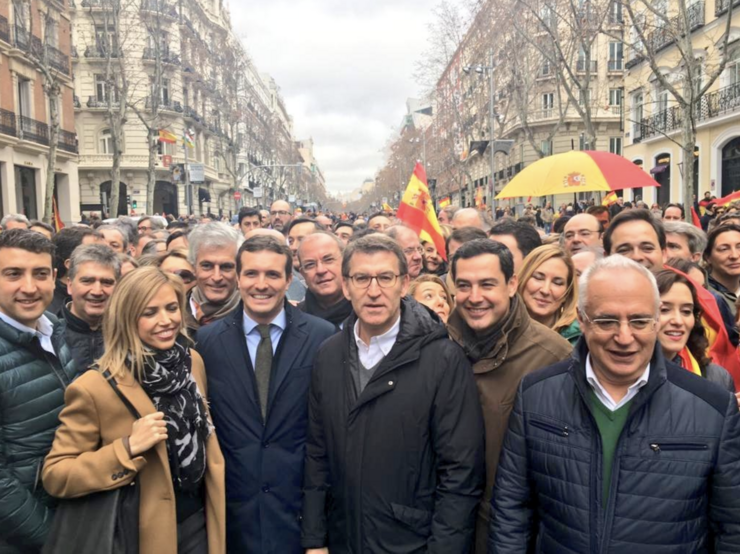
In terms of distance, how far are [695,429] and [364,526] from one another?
1434 mm

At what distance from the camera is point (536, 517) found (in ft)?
8.34

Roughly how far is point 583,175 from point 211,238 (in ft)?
15.6

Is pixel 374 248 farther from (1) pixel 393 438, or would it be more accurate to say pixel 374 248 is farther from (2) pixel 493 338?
(1) pixel 393 438

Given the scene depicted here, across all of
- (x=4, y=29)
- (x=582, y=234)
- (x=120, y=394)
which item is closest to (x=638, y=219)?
(x=582, y=234)

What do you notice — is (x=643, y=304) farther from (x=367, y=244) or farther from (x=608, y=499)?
(x=367, y=244)

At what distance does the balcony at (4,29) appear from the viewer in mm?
23431

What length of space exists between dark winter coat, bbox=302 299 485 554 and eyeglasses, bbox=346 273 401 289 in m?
0.22

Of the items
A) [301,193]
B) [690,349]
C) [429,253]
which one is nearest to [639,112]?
[429,253]

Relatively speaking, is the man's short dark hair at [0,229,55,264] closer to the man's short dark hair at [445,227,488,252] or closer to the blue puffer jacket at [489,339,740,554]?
the blue puffer jacket at [489,339,740,554]

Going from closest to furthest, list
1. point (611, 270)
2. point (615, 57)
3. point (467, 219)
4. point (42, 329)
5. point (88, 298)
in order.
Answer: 1. point (611, 270)
2. point (42, 329)
3. point (88, 298)
4. point (467, 219)
5. point (615, 57)

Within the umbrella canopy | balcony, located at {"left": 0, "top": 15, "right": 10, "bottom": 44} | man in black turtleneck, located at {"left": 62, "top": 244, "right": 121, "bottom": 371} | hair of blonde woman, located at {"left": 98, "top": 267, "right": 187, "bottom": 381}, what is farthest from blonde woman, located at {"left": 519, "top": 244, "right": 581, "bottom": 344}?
balcony, located at {"left": 0, "top": 15, "right": 10, "bottom": 44}

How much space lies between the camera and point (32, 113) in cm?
2638

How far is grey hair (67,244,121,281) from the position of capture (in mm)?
3729

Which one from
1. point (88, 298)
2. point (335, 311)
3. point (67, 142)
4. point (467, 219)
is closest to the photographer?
point (88, 298)
